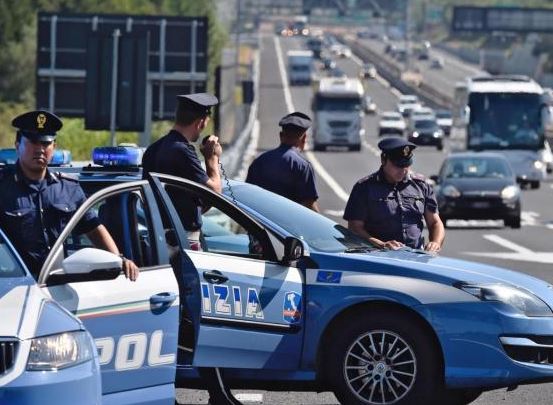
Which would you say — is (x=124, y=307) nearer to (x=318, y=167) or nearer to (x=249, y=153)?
(x=318, y=167)

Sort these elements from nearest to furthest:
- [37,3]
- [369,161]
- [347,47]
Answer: [369,161]
[37,3]
[347,47]

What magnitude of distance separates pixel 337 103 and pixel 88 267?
67359mm

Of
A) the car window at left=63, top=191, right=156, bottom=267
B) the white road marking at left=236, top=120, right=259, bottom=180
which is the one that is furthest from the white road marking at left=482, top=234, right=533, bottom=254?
the car window at left=63, top=191, right=156, bottom=267

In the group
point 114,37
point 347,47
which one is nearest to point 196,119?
point 114,37

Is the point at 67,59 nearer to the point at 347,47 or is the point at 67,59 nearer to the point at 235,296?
the point at 235,296

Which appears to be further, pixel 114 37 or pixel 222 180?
pixel 114 37

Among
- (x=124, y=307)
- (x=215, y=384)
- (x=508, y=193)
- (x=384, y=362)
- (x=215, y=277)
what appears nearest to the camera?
(x=124, y=307)

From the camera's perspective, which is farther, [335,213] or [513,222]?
[335,213]

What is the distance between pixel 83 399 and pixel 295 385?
2478 millimetres

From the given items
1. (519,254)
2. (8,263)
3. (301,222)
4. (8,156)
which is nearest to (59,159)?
(8,156)

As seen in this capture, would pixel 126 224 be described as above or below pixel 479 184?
above

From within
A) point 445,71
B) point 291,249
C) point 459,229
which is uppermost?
point 291,249

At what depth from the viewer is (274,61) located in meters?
168

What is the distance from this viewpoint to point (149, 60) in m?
36.3
